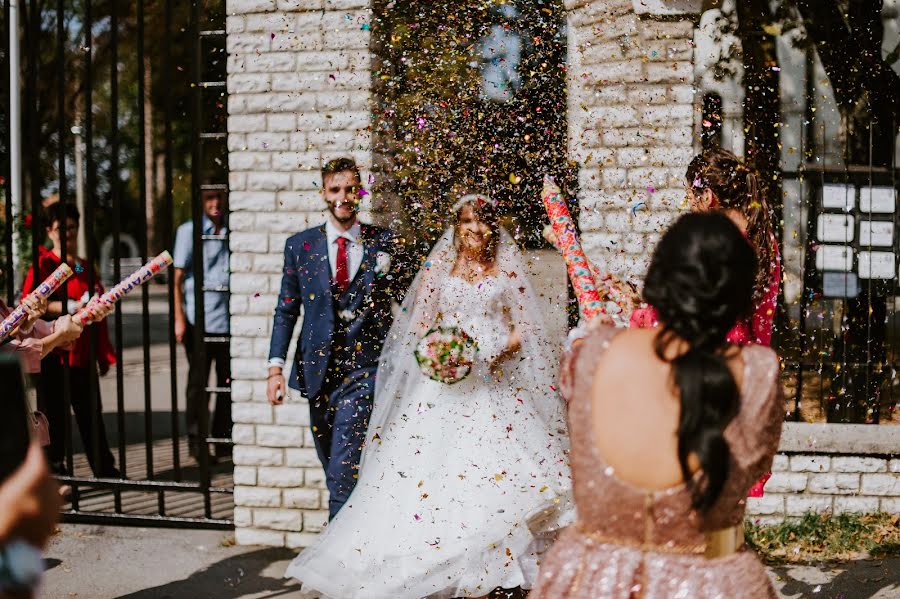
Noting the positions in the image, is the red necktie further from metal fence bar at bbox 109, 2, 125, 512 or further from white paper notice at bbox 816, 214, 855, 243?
white paper notice at bbox 816, 214, 855, 243

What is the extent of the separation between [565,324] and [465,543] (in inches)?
53.7

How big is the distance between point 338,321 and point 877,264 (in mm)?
3216

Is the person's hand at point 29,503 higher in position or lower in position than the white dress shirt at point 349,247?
lower

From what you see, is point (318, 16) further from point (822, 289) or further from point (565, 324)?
point (822, 289)

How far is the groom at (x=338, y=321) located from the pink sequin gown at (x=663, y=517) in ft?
9.77

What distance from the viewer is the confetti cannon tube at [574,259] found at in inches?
119

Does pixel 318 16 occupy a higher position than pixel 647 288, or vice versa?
pixel 318 16

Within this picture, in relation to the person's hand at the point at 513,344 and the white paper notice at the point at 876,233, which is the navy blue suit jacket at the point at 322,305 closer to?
the person's hand at the point at 513,344

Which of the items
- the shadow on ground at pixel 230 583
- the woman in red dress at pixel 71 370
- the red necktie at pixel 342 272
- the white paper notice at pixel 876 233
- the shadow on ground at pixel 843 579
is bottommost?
the shadow on ground at pixel 230 583

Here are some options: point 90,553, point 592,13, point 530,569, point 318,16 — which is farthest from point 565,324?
point 90,553

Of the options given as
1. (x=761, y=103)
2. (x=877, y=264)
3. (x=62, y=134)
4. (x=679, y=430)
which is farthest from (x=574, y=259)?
(x=62, y=134)

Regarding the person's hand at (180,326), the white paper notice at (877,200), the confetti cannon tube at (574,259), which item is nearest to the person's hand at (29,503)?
the confetti cannon tube at (574,259)

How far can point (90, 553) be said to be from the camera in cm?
576

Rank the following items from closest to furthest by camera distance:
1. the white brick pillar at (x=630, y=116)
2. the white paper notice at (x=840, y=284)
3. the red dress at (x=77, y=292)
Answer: the white brick pillar at (x=630, y=116)
the white paper notice at (x=840, y=284)
the red dress at (x=77, y=292)
